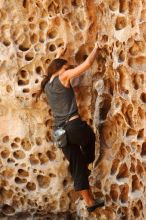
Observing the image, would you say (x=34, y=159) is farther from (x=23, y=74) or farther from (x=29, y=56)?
(x=29, y=56)

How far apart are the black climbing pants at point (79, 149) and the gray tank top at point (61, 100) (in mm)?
73

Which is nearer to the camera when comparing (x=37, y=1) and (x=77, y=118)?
(x=77, y=118)

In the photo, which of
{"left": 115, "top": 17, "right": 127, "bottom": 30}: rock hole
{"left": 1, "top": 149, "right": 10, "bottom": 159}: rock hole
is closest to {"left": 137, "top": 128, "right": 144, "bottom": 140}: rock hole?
{"left": 115, "top": 17, "right": 127, "bottom": 30}: rock hole

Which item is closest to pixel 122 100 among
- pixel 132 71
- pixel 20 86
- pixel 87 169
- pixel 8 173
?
pixel 132 71

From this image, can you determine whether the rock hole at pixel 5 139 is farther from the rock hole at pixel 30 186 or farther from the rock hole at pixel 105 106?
the rock hole at pixel 105 106

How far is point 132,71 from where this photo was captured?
13.3ft

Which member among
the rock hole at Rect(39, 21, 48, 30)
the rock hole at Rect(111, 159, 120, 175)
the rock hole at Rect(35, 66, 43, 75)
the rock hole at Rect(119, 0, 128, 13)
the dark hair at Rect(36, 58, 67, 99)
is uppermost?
the rock hole at Rect(119, 0, 128, 13)

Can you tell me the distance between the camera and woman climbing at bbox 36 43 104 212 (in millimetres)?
4223

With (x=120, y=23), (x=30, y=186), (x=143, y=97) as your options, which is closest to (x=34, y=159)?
(x=30, y=186)

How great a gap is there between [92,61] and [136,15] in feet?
1.45

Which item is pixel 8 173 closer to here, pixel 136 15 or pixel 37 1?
pixel 37 1

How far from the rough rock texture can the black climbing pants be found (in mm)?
195

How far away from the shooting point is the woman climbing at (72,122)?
4.22 metres

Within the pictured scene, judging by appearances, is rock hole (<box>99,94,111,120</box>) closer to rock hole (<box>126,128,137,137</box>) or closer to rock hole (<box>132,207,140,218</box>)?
rock hole (<box>126,128,137,137</box>)
